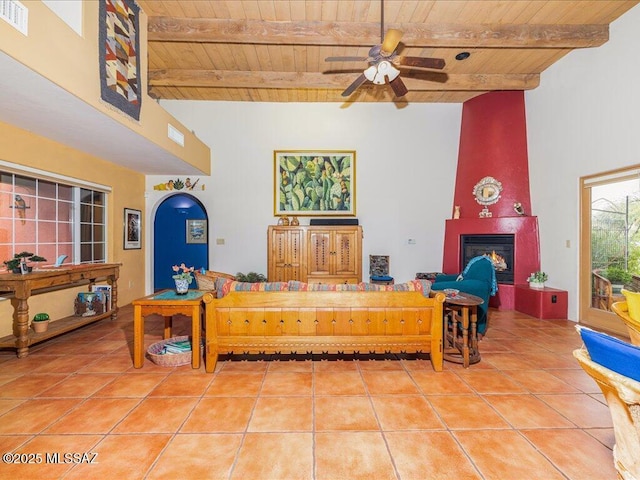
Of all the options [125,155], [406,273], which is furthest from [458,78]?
[125,155]

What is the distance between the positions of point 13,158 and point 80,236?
162cm

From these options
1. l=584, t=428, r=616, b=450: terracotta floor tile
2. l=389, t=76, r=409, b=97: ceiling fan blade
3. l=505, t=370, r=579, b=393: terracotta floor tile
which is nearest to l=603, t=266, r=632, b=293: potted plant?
l=505, t=370, r=579, b=393: terracotta floor tile

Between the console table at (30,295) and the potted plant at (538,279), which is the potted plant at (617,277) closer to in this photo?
the potted plant at (538,279)

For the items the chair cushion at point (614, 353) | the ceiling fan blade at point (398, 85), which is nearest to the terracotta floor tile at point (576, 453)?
the chair cushion at point (614, 353)

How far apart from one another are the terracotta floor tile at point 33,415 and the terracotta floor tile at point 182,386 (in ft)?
2.05

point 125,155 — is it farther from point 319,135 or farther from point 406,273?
point 406,273

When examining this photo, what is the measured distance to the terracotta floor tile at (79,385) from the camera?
2631 millimetres

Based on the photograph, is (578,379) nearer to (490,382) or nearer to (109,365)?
(490,382)

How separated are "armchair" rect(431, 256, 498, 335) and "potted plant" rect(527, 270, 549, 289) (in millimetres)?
1855

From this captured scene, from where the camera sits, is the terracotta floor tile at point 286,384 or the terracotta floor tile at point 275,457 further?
the terracotta floor tile at point 286,384

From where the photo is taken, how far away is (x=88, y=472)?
1765mm

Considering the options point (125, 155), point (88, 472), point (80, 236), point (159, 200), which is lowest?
point (88, 472)

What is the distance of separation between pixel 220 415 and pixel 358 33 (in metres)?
4.65

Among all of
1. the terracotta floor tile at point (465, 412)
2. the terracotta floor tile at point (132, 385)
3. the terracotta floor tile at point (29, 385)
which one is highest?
the terracotta floor tile at point (29, 385)
